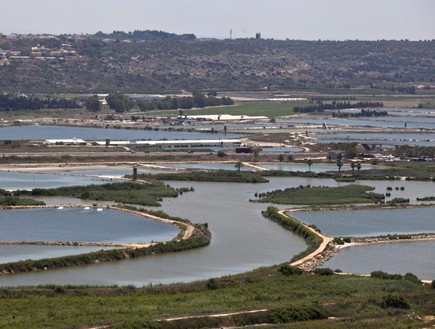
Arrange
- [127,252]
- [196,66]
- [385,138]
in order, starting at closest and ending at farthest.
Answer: [127,252], [385,138], [196,66]

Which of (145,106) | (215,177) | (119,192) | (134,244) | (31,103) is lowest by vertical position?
(145,106)

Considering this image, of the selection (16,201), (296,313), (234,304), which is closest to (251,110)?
(16,201)

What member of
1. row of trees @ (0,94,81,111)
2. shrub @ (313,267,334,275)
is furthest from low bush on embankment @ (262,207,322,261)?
row of trees @ (0,94,81,111)

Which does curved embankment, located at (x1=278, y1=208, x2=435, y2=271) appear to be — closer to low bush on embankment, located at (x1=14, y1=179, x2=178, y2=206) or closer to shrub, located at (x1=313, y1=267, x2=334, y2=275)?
shrub, located at (x1=313, y1=267, x2=334, y2=275)

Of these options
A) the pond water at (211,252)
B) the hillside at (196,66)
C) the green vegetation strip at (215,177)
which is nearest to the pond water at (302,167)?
the green vegetation strip at (215,177)

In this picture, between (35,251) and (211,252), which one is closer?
(35,251)

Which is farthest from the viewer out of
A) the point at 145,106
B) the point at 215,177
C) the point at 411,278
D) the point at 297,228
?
the point at 145,106

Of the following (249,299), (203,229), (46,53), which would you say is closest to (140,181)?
(203,229)

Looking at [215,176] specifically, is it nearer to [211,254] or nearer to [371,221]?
[371,221]
